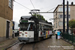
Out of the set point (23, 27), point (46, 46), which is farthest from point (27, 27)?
point (46, 46)

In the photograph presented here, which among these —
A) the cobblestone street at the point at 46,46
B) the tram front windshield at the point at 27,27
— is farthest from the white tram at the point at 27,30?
the cobblestone street at the point at 46,46

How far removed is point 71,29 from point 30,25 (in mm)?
39187

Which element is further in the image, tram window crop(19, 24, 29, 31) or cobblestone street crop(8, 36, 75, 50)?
tram window crop(19, 24, 29, 31)

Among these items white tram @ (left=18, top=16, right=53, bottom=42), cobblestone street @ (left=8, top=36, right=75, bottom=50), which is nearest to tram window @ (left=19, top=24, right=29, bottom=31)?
white tram @ (left=18, top=16, right=53, bottom=42)

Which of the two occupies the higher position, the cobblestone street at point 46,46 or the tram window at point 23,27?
the tram window at point 23,27

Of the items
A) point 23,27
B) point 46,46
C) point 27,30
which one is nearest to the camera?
point 46,46

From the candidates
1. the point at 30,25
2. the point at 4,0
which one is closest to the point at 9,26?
the point at 4,0

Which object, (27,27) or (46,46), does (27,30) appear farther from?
(46,46)

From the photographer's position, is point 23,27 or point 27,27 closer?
point 27,27

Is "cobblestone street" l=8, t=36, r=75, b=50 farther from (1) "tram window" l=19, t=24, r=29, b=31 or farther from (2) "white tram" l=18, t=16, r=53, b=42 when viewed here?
(1) "tram window" l=19, t=24, r=29, b=31

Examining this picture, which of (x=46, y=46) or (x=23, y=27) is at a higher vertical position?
(x=23, y=27)

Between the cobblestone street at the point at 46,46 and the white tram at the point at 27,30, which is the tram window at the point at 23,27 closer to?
the white tram at the point at 27,30

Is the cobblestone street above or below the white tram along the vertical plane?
below

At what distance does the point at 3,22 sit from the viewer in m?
16.6
